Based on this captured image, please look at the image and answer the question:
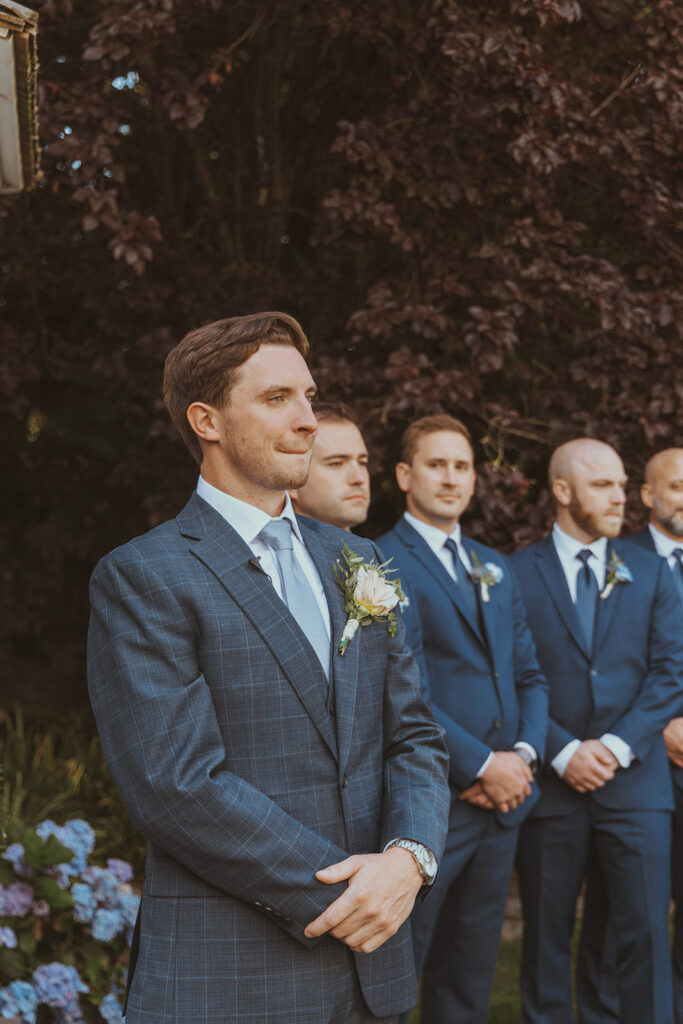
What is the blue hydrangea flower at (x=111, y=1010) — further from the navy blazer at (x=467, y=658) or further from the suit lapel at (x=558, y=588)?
the suit lapel at (x=558, y=588)

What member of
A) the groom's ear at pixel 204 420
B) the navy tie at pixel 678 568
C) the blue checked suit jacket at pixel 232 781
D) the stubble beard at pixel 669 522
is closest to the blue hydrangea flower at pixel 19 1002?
the blue checked suit jacket at pixel 232 781

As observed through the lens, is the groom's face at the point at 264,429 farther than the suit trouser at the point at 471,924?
No

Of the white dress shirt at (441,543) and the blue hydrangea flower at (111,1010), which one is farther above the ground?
the white dress shirt at (441,543)

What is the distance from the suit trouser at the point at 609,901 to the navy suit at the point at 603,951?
0.31m

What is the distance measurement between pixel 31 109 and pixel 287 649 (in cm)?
238

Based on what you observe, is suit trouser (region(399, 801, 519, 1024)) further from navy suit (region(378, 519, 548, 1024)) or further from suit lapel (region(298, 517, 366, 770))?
suit lapel (region(298, 517, 366, 770))

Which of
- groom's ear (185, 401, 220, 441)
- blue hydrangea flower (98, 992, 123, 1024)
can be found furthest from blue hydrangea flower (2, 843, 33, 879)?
groom's ear (185, 401, 220, 441)

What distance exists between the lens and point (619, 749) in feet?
13.5

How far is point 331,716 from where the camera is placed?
225 centimetres

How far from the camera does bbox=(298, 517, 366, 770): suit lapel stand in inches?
88.3

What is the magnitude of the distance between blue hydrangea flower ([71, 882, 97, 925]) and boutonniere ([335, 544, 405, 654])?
2.20 m

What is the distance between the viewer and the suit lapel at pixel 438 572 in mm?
3967

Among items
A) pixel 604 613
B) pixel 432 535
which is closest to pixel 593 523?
pixel 604 613

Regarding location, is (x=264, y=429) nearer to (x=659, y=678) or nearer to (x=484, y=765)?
(x=484, y=765)
